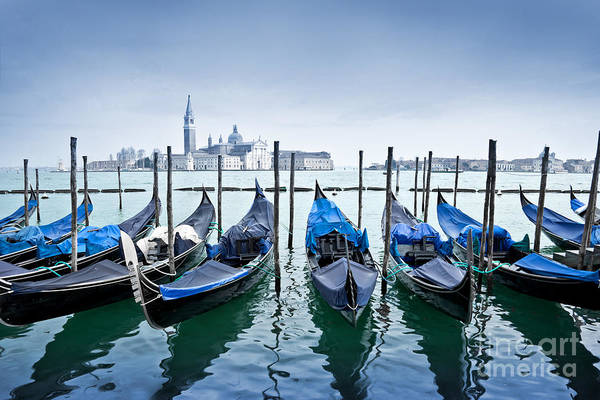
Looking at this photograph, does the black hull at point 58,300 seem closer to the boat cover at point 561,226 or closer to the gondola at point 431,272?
the gondola at point 431,272

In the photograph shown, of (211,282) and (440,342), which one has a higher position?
(211,282)

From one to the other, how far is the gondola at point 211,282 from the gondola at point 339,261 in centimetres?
102

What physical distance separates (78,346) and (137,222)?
5910mm

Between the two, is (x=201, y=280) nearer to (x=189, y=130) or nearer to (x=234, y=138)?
(x=234, y=138)

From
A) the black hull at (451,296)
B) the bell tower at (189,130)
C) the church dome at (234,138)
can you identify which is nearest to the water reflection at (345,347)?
the black hull at (451,296)

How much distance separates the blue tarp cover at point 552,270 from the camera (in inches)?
181

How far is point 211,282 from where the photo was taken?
5.08 meters

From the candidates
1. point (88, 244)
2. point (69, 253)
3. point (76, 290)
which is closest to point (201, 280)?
point (76, 290)

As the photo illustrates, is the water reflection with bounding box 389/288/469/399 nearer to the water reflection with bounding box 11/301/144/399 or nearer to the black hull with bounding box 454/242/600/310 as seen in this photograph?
the black hull with bounding box 454/242/600/310

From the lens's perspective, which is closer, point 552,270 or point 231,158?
point 552,270

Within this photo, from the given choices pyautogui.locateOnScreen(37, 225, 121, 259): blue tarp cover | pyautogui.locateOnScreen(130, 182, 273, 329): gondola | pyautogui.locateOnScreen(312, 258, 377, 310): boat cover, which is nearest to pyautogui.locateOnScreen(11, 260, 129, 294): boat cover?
pyautogui.locateOnScreen(130, 182, 273, 329): gondola

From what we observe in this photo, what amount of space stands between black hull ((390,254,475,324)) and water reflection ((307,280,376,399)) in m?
0.83

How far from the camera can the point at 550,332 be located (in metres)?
4.92

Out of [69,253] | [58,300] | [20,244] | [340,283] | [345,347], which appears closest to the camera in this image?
[345,347]
